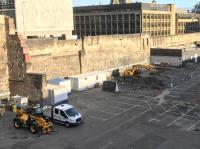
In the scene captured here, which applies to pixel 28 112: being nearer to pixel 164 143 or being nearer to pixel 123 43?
pixel 164 143

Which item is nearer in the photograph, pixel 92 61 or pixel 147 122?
pixel 147 122

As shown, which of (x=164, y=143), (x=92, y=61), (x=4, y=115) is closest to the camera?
(x=164, y=143)

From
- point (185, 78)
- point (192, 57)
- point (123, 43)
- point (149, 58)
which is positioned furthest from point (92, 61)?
point (192, 57)

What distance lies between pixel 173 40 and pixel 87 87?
45.7 m

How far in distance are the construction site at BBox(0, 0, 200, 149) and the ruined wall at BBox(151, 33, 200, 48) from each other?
259mm

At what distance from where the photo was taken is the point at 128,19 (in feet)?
313

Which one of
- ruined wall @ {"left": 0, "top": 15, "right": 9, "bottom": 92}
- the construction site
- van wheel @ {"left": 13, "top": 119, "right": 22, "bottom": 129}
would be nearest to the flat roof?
the construction site

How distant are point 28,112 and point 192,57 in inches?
2034

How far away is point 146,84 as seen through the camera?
53.0 metres

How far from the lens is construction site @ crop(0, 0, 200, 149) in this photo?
31016mm

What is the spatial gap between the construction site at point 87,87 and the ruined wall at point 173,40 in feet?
0.85

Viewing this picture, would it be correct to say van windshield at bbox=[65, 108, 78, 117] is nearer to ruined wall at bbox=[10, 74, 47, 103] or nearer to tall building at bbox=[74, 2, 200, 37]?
ruined wall at bbox=[10, 74, 47, 103]

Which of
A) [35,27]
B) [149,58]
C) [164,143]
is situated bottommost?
[164,143]

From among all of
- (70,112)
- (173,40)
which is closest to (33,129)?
(70,112)
